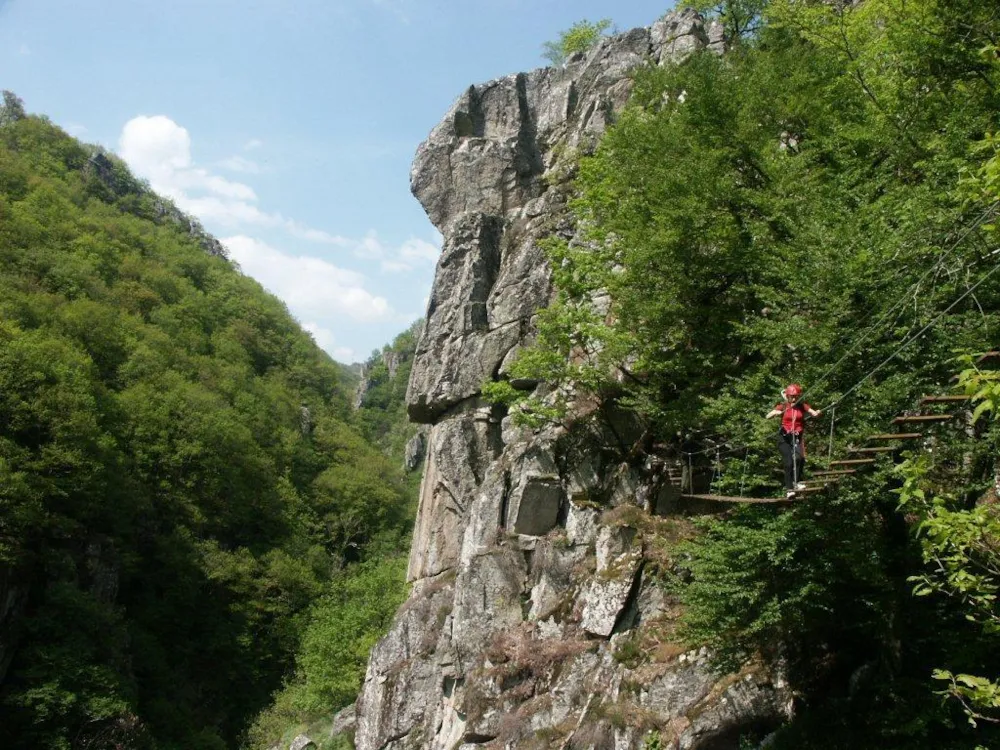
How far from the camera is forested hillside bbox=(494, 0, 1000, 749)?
877 centimetres

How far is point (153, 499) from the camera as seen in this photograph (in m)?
43.5

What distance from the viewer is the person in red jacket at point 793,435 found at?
9.21 m

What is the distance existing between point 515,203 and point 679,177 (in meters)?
17.1

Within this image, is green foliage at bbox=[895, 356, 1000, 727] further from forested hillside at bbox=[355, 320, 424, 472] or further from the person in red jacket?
forested hillside at bbox=[355, 320, 424, 472]

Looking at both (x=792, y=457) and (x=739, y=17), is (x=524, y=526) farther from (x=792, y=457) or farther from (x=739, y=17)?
(x=739, y=17)

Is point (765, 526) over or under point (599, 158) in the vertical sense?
under

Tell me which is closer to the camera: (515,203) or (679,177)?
(679,177)

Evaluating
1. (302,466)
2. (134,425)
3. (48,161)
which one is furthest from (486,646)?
(48,161)

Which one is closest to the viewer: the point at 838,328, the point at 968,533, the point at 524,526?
the point at 968,533

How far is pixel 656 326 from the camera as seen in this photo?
48.9 ft

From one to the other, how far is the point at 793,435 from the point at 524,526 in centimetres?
1131

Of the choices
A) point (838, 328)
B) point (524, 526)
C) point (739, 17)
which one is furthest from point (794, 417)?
point (739, 17)

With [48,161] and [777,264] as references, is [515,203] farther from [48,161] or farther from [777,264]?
[48,161]

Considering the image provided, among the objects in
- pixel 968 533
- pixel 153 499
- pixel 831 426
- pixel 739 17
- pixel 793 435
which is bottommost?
pixel 153 499
